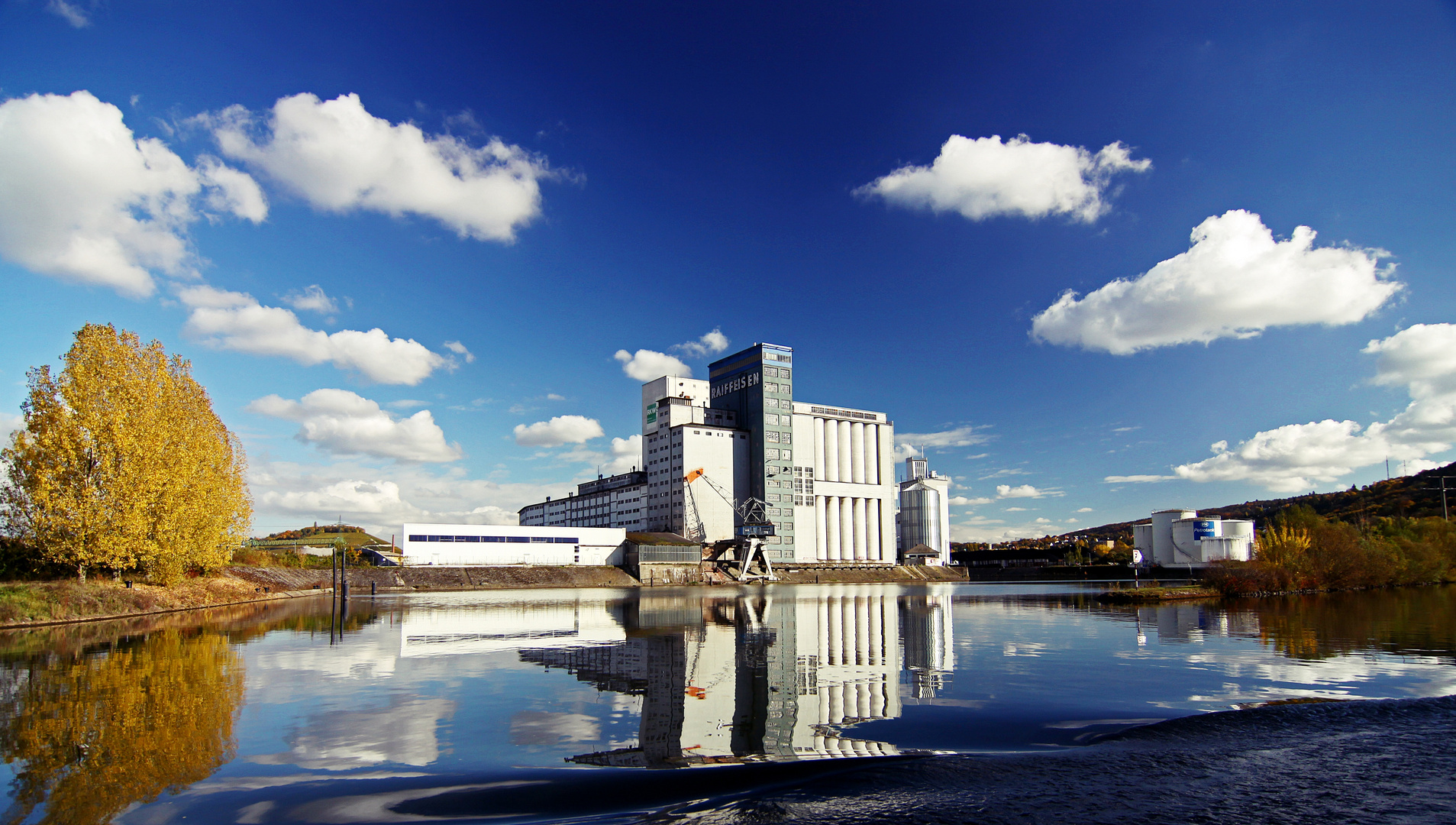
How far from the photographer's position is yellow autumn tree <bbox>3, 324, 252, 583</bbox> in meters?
37.3

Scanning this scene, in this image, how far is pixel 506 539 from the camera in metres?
117

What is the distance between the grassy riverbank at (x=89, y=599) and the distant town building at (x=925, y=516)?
497 ft

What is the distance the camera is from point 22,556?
38094 millimetres

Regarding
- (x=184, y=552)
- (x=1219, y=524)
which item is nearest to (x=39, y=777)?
(x=184, y=552)

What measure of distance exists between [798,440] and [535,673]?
5469 inches

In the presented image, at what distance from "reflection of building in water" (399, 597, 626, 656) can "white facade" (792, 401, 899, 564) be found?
104 meters

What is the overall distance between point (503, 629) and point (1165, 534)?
16695cm

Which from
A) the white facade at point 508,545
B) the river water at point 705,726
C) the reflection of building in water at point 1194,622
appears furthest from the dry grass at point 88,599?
the white facade at point 508,545

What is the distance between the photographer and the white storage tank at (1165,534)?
157 m

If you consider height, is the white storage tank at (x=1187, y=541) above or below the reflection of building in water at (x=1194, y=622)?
below

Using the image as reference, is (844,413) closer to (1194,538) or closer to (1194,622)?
(1194,538)

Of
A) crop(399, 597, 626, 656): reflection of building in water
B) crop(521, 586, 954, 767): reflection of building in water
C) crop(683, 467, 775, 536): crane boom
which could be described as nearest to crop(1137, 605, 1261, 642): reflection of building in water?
crop(521, 586, 954, 767): reflection of building in water

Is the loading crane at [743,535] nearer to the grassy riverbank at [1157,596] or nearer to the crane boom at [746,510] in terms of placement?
the crane boom at [746,510]

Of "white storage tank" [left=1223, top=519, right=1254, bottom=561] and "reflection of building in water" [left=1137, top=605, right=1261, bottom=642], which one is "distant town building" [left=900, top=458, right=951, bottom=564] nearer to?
"white storage tank" [left=1223, top=519, right=1254, bottom=561]
